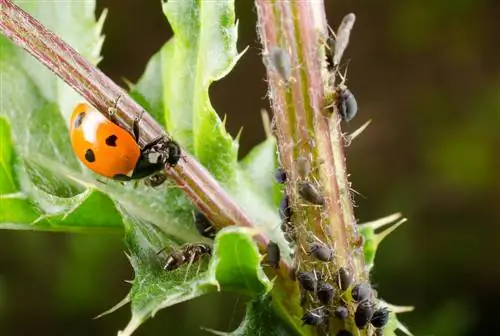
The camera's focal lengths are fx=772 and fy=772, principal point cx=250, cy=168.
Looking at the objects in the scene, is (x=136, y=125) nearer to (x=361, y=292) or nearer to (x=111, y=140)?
(x=111, y=140)

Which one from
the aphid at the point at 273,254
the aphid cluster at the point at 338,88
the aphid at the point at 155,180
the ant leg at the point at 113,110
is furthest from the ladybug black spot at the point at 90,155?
the aphid cluster at the point at 338,88

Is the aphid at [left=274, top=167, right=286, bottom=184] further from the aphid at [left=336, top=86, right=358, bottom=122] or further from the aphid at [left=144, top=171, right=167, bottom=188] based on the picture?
the aphid at [left=144, top=171, right=167, bottom=188]

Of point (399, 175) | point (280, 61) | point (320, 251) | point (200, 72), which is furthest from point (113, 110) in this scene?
point (399, 175)

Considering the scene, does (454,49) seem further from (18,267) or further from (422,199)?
(18,267)

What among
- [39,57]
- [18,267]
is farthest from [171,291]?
[18,267]

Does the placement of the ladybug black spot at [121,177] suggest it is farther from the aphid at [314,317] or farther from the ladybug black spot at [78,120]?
the aphid at [314,317]

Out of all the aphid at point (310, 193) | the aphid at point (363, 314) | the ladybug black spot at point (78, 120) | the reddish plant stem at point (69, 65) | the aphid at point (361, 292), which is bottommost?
the aphid at point (363, 314)
